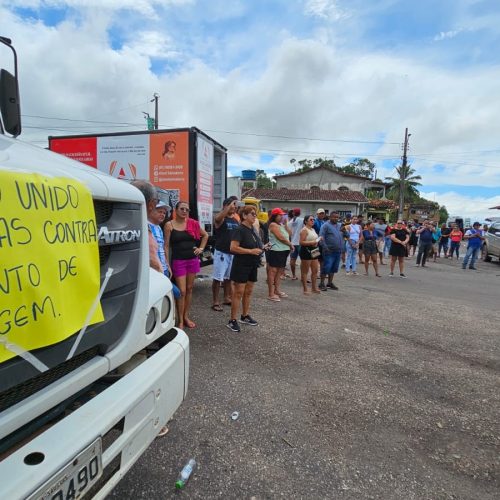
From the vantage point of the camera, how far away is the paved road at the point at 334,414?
2.23 meters

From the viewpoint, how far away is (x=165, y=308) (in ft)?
7.09

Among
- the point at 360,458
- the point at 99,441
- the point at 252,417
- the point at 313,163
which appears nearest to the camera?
the point at 99,441

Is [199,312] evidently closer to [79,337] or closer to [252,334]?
[252,334]

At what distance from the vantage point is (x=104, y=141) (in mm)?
7078

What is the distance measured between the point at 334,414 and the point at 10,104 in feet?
10.3

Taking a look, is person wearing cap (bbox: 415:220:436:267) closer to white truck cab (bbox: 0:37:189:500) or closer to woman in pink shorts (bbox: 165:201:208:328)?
woman in pink shorts (bbox: 165:201:208:328)

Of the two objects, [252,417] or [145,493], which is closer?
[145,493]

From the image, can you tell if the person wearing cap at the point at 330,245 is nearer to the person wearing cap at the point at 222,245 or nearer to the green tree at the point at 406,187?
the person wearing cap at the point at 222,245

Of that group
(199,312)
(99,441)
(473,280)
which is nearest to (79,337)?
(99,441)

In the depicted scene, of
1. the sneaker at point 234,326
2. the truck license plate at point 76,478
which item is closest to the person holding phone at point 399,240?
the sneaker at point 234,326

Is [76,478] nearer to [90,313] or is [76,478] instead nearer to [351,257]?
[90,313]

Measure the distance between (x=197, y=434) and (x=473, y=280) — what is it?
10.6 metres

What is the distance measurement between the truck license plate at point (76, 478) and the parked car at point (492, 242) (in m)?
17.4

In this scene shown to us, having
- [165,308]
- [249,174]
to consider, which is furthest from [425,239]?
[249,174]
